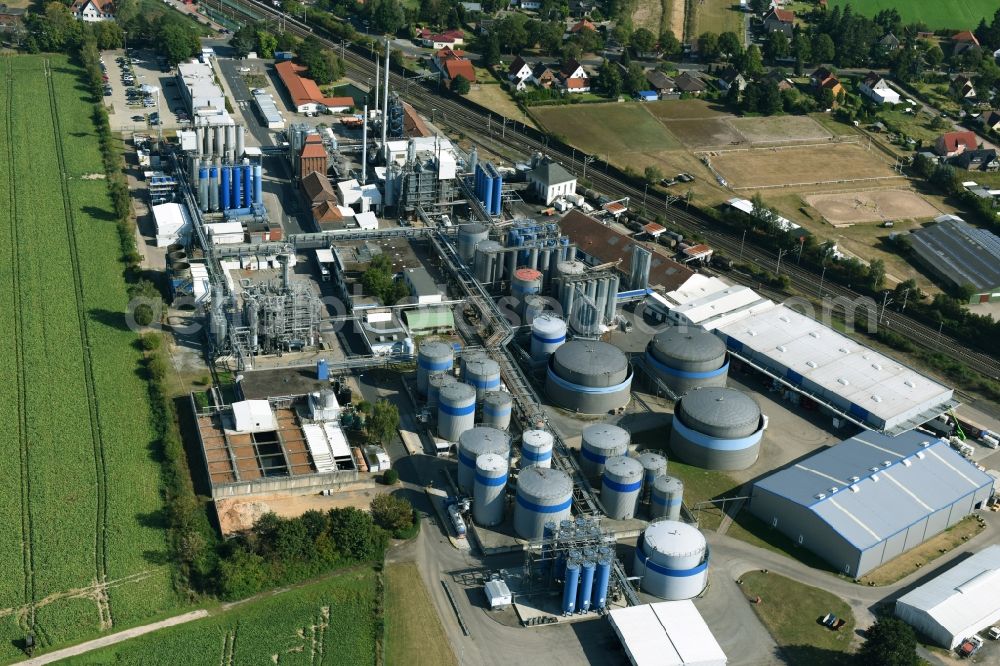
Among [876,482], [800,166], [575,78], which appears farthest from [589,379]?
[575,78]

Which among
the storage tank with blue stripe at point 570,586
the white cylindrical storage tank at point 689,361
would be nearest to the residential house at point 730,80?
the white cylindrical storage tank at point 689,361

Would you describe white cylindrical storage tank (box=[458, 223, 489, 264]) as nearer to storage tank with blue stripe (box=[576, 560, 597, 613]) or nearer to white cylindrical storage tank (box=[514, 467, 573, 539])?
white cylindrical storage tank (box=[514, 467, 573, 539])

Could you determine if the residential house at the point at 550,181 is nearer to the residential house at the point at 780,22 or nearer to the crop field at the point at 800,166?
the crop field at the point at 800,166

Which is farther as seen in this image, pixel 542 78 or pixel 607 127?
pixel 542 78

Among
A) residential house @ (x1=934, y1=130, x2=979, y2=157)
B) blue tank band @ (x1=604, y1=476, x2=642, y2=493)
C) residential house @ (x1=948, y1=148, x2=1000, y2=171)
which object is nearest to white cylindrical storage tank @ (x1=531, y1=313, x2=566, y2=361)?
blue tank band @ (x1=604, y1=476, x2=642, y2=493)

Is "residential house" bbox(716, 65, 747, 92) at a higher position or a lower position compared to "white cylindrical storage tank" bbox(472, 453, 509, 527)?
higher

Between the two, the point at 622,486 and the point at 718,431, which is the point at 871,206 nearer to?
the point at 718,431
